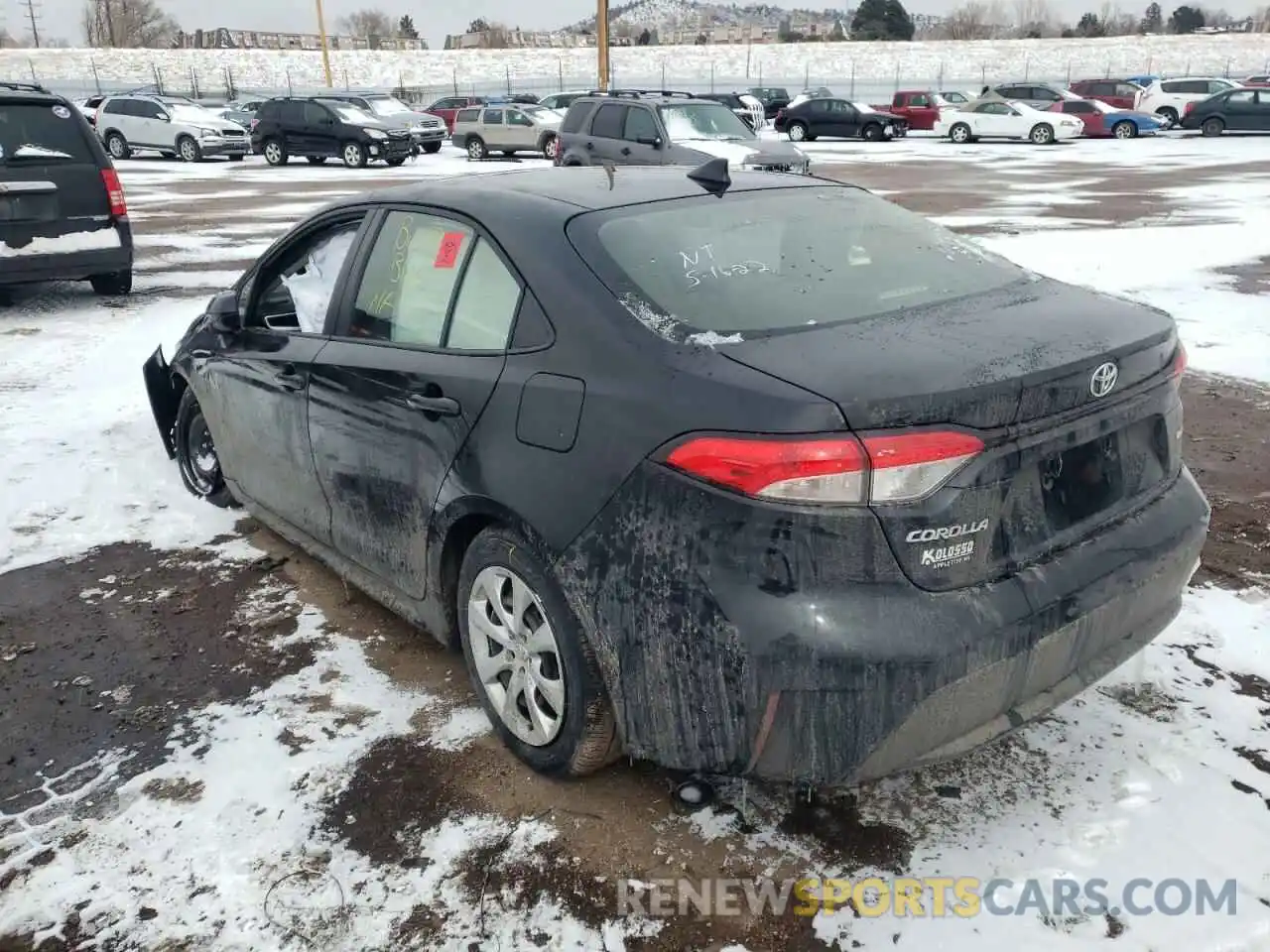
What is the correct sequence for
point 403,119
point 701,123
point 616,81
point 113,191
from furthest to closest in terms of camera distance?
1. point 616,81
2. point 403,119
3. point 701,123
4. point 113,191

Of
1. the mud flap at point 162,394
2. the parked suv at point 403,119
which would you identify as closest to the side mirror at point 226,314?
the mud flap at point 162,394

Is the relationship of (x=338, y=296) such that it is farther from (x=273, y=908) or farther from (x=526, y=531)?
(x=273, y=908)

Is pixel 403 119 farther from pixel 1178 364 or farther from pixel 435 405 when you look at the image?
pixel 1178 364

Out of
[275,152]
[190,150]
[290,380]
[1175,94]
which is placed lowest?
[290,380]

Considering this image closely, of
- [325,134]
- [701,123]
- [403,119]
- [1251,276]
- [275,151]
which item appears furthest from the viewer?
[403,119]

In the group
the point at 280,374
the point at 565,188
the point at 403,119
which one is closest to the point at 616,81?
the point at 403,119

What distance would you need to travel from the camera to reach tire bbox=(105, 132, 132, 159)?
31094 mm

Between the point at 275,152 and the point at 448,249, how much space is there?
27.9 m

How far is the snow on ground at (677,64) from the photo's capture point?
2707 inches

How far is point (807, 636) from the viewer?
215cm

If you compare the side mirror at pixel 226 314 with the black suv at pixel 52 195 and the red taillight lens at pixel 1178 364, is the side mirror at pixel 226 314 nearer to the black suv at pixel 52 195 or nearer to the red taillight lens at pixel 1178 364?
the red taillight lens at pixel 1178 364

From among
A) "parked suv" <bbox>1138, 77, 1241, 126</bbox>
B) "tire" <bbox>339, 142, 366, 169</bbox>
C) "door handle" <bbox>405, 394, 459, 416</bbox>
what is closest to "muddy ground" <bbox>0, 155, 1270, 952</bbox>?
"door handle" <bbox>405, 394, 459, 416</bbox>

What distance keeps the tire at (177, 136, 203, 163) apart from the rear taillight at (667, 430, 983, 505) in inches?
1253

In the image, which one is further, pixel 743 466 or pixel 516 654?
pixel 516 654
